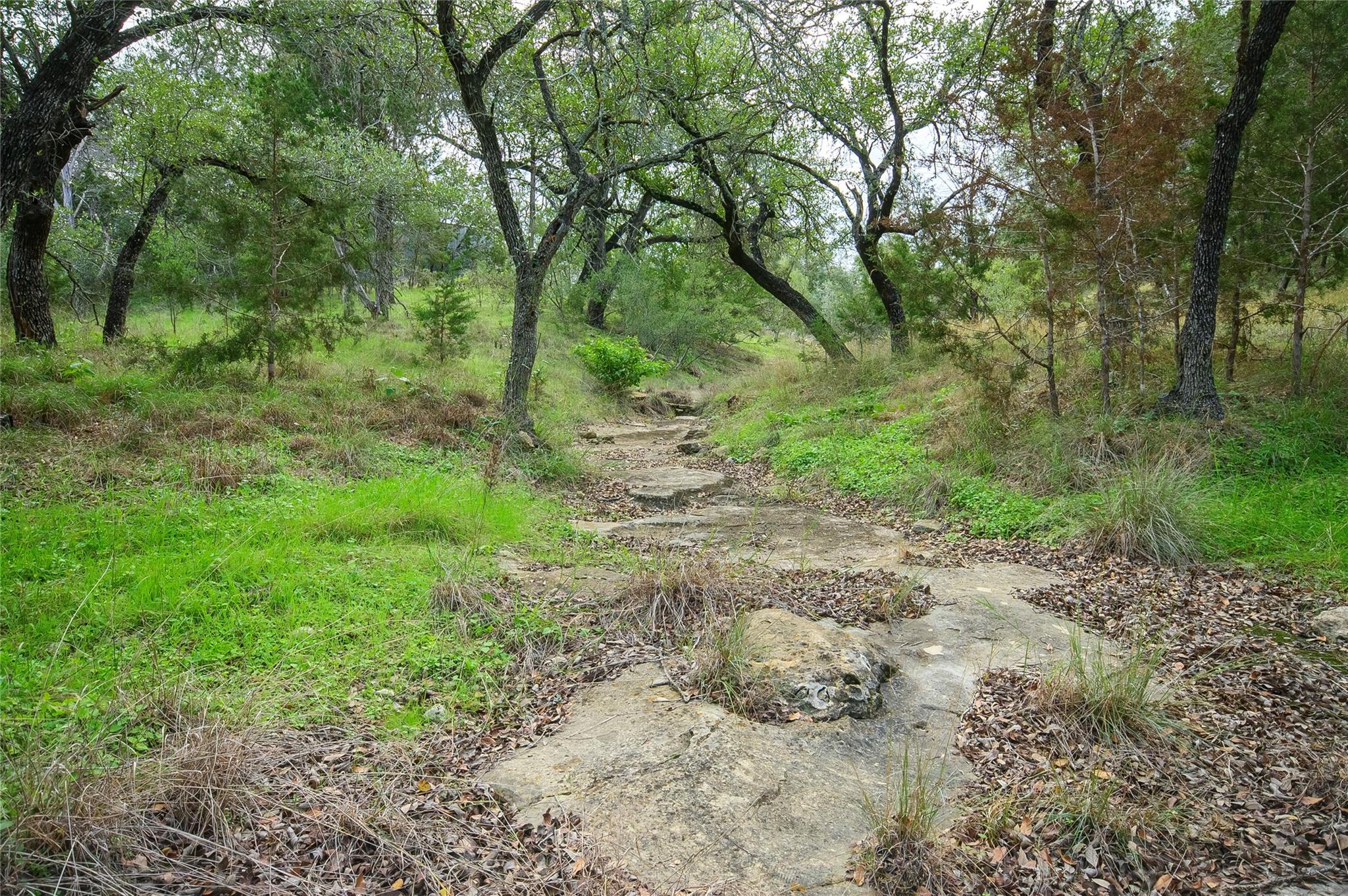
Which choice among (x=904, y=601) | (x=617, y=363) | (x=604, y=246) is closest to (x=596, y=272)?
(x=617, y=363)

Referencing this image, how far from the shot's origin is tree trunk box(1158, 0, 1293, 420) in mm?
7055

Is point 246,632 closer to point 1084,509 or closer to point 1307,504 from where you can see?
point 1084,509

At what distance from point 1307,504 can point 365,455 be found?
8.50 m

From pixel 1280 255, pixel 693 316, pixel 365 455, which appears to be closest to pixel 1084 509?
pixel 1280 255

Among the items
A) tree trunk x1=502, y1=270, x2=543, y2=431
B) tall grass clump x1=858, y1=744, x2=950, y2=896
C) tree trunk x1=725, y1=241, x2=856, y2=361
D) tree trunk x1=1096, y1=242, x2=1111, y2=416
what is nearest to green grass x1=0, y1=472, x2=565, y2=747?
tall grass clump x1=858, y1=744, x2=950, y2=896

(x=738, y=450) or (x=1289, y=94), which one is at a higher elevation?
(x=1289, y=94)

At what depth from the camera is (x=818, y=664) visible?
3.75m

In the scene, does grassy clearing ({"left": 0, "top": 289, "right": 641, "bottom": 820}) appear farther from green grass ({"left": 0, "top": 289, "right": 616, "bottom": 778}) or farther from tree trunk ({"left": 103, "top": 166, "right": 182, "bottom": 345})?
tree trunk ({"left": 103, "top": 166, "right": 182, "bottom": 345})

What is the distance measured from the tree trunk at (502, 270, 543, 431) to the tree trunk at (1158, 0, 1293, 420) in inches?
291

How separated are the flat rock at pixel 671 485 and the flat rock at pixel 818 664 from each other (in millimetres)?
4122

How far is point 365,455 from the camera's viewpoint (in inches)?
289

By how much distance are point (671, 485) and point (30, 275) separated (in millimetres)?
8065

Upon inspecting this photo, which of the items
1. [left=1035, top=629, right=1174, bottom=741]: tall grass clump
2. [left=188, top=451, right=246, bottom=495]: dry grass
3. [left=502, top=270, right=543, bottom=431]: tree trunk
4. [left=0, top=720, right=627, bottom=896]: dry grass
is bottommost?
[left=0, top=720, right=627, bottom=896]: dry grass

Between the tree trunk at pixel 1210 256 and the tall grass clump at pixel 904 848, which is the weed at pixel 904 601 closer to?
the tall grass clump at pixel 904 848
